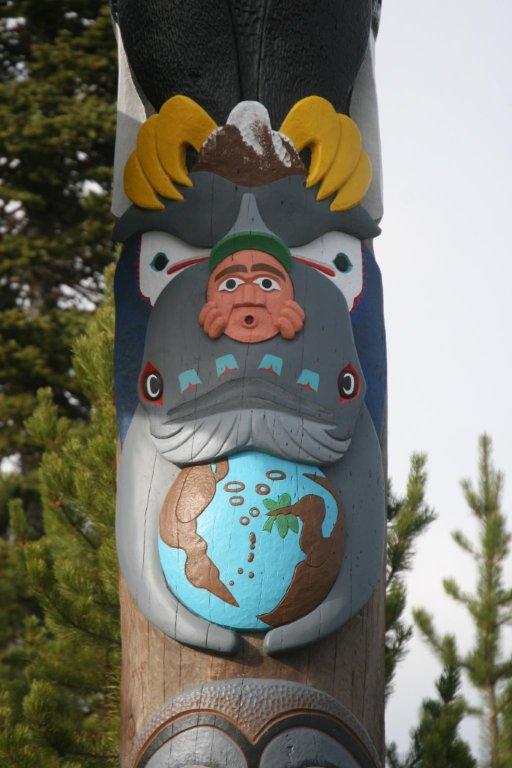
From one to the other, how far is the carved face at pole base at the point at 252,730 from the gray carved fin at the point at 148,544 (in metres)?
0.13

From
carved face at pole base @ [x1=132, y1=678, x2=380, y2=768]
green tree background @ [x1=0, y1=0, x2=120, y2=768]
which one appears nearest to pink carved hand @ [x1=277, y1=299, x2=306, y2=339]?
carved face at pole base @ [x1=132, y1=678, x2=380, y2=768]

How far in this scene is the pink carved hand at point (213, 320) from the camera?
312 centimetres

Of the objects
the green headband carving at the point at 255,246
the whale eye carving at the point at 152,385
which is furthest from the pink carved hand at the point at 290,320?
the whale eye carving at the point at 152,385

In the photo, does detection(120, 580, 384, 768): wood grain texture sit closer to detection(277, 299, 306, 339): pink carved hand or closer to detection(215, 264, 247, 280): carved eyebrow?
detection(277, 299, 306, 339): pink carved hand

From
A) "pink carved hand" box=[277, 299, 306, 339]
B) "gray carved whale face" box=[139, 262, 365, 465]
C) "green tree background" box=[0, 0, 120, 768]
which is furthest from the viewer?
"green tree background" box=[0, 0, 120, 768]

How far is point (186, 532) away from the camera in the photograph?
293 cm

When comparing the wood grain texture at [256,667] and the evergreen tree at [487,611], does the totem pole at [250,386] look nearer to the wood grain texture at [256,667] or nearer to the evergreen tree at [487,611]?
the wood grain texture at [256,667]

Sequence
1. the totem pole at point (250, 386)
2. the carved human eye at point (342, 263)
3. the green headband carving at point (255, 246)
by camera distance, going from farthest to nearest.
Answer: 1. the carved human eye at point (342, 263)
2. the green headband carving at point (255, 246)
3. the totem pole at point (250, 386)

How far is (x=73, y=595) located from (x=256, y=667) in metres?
1.72

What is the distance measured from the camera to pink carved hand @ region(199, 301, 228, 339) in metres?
3.12

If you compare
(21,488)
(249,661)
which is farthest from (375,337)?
(21,488)

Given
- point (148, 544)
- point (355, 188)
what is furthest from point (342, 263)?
point (148, 544)

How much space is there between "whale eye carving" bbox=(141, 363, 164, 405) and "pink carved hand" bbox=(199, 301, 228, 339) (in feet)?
0.60

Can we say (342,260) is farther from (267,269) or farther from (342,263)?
(267,269)
